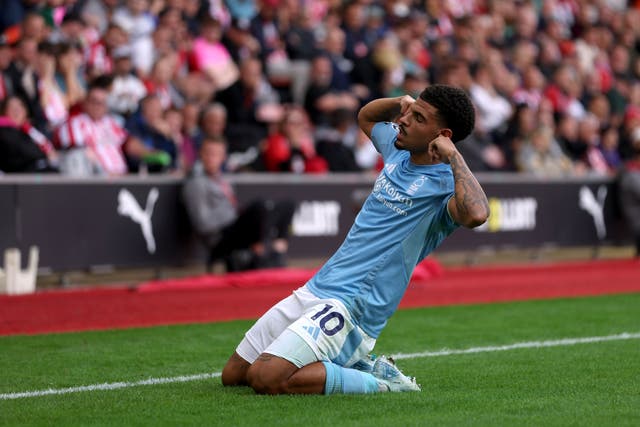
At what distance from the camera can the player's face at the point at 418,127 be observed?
A: 6.66 m

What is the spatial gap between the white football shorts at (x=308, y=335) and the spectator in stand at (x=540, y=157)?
1274 centimetres

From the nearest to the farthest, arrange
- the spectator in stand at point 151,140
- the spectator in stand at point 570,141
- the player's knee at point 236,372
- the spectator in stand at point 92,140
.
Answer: the player's knee at point 236,372 → the spectator in stand at point 92,140 → the spectator in stand at point 151,140 → the spectator in stand at point 570,141

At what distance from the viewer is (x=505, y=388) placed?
22.8 feet

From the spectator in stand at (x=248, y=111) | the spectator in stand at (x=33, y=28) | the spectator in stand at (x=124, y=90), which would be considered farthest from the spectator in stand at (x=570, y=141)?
the spectator in stand at (x=33, y=28)

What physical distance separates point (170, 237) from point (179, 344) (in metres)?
5.55

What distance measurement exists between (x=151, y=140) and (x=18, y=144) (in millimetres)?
2265

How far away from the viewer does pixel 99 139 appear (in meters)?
14.4

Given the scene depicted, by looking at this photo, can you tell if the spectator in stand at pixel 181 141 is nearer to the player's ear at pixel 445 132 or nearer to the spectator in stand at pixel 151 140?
the spectator in stand at pixel 151 140

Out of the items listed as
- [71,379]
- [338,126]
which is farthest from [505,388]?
[338,126]

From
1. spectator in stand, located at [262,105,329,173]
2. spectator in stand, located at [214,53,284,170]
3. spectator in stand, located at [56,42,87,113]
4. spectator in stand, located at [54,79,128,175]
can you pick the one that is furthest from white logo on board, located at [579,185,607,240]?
spectator in stand, located at [56,42,87,113]

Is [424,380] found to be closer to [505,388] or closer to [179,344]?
[505,388]

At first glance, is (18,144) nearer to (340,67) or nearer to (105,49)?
(105,49)

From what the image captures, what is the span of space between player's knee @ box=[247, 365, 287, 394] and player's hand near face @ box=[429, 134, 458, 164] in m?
1.46

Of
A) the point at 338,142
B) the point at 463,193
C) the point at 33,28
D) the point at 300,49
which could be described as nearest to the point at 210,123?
the point at 338,142
